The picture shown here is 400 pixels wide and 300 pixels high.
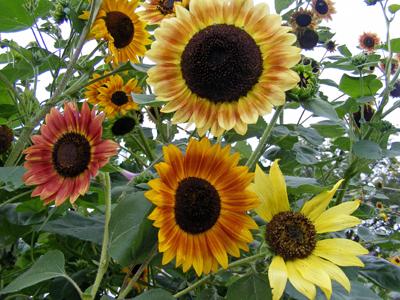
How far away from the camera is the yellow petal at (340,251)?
531 mm

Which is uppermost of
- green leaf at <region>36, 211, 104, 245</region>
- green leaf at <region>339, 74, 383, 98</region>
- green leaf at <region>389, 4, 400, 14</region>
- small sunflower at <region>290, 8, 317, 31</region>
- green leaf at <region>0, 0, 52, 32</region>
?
green leaf at <region>389, 4, 400, 14</region>

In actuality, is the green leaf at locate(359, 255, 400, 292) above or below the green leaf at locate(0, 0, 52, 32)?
below

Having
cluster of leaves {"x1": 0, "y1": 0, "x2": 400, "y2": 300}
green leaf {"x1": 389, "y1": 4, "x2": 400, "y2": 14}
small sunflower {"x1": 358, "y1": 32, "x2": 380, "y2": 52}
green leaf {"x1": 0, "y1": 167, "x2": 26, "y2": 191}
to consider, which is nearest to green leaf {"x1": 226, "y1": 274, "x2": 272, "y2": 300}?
cluster of leaves {"x1": 0, "y1": 0, "x2": 400, "y2": 300}

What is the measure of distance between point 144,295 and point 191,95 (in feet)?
0.70

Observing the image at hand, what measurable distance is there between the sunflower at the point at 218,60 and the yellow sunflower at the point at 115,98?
0.43 m

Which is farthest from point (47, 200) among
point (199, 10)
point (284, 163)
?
point (284, 163)

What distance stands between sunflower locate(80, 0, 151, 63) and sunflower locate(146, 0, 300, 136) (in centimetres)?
20

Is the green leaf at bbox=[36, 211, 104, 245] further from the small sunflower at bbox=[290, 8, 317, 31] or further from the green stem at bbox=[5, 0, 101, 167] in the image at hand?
the small sunflower at bbox=[290, 8, 317, 31]

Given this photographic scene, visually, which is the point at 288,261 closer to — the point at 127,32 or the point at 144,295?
the point at 144,295

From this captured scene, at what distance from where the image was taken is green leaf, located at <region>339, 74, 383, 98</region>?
0.86m

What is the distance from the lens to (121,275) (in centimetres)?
72

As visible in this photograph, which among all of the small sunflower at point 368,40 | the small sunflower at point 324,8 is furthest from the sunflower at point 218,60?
the small sunflower at point 368,40

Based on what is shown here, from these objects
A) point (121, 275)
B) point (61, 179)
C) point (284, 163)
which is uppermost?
point (284, 163)

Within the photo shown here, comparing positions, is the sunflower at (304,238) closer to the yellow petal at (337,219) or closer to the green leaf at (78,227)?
the yellow petal at (337,219)
